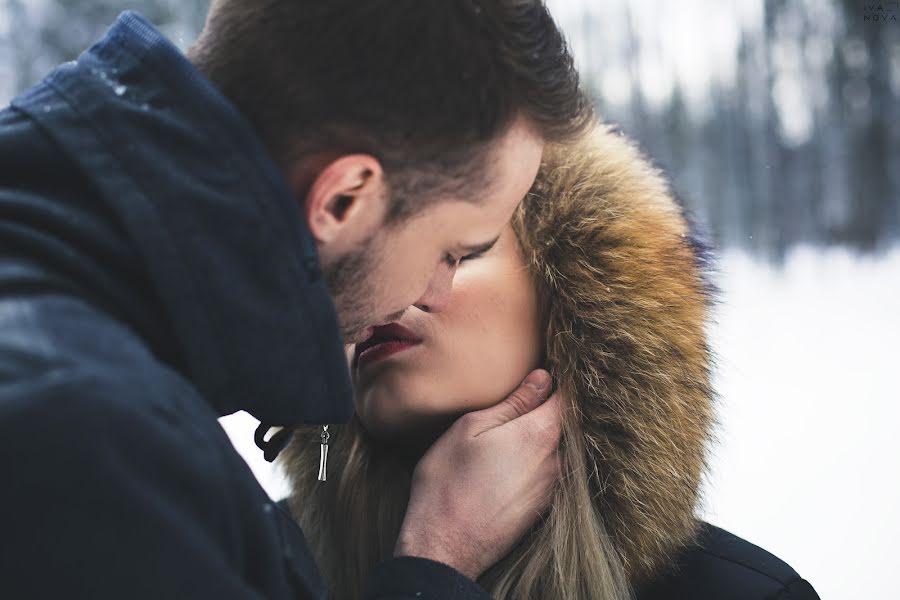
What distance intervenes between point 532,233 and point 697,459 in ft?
1.37

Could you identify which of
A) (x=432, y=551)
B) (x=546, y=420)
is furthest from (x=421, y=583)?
(x=546, y=420)

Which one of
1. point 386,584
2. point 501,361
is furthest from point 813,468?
point 386,584

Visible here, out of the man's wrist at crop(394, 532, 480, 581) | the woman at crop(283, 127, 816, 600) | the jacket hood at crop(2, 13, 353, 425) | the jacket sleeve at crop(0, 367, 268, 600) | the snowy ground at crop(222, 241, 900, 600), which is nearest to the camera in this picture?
the jacket sleeve at crop(0, 367, 268, 600)

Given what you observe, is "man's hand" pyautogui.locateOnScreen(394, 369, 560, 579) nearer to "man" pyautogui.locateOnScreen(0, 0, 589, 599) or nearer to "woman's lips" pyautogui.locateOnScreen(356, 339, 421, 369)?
"man" pyautogui.locateOnScreen(0, 0, 589, 599)

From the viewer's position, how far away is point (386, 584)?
0.98 metres

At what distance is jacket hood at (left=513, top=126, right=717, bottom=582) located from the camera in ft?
3.88

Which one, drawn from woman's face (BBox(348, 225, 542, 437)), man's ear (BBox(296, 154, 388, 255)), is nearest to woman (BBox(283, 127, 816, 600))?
woman's face (BBox(348, 225, 542, 437))

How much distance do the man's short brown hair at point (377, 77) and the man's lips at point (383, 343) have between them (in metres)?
0.32

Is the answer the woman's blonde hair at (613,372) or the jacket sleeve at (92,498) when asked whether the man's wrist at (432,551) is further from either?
the jacket sleeve at (92,498)

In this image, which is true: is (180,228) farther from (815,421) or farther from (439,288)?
(815,421)

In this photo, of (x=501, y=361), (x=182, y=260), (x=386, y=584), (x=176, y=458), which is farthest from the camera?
(x=501, y=361)

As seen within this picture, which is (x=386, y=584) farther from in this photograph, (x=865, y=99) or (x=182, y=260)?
(x=865, y=99)

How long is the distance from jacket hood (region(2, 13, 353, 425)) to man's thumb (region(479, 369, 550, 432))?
1.31 feet

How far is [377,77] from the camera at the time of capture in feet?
2.78
